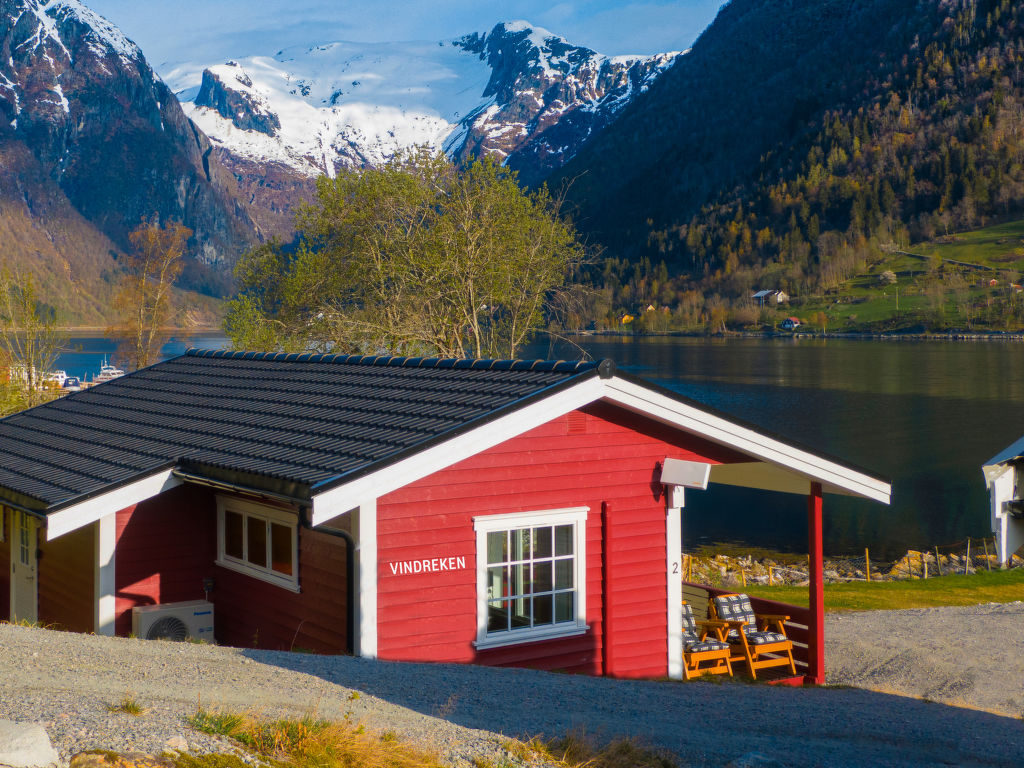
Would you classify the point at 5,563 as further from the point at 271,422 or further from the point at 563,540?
the point at 563,540

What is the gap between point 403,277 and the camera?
35156 mm

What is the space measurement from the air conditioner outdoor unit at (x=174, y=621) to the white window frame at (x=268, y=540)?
1.87 ft

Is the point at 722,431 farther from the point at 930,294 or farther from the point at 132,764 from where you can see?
the point at 930,294

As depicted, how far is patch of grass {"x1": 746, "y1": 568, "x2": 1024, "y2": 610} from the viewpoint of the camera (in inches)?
883

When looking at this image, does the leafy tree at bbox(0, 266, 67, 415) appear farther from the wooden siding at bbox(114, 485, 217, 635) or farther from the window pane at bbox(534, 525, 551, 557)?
the window pane at bbox(534, 525, 551, 557)

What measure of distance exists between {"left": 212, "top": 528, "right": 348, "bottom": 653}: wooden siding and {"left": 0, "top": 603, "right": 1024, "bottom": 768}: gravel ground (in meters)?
0.78

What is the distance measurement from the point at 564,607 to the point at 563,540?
0.70 m

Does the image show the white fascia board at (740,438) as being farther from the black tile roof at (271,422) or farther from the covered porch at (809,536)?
the black tile roof at (271,422)

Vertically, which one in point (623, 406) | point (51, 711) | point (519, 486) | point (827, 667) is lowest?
point (827, 667)

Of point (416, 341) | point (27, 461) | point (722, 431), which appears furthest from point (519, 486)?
point (416, 341)

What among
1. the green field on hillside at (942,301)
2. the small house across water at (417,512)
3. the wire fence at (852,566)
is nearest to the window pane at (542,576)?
the small house across water at (417,512)

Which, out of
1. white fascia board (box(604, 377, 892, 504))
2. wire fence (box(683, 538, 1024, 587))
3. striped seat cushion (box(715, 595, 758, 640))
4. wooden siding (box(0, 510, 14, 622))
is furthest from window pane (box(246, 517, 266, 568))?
wire fence (box(683, 538, 1024, 587))

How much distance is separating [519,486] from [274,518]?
8.50ft

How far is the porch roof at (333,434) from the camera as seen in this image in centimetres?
959
